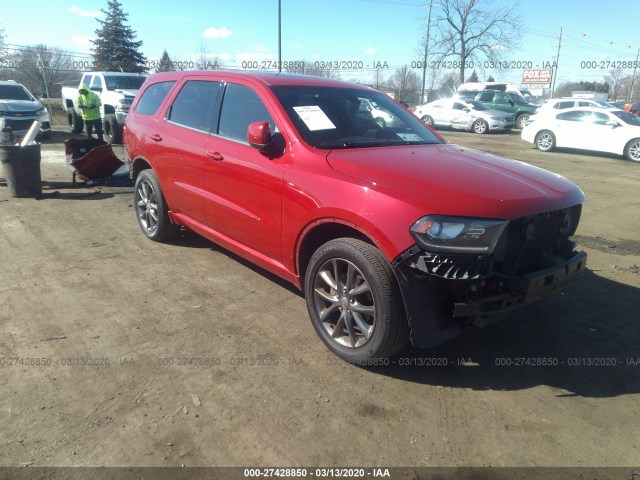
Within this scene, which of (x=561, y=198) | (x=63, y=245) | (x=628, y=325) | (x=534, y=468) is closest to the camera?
(x=534, y=468)

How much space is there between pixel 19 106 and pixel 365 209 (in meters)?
15.0

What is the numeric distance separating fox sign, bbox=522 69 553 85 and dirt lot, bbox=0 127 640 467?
224 feet

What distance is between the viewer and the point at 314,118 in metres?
3.64

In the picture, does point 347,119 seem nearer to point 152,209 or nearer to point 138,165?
point 152,209

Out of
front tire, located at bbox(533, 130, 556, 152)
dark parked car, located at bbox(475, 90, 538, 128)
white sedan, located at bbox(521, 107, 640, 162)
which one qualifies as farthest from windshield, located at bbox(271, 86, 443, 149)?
dark parked car, located at bbox(475, 90, 538, 128)

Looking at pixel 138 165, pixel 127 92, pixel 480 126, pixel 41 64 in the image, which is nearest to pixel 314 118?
pixel 138 165

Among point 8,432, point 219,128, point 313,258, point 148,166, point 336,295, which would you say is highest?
point 219,128

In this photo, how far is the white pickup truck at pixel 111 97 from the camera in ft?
42.4

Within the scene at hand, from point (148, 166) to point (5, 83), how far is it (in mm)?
13299

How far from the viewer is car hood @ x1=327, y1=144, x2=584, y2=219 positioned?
2.69 meters

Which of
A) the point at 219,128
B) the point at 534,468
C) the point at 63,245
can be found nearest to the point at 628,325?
the point at 534,468

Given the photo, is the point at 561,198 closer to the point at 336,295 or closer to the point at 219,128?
the point at 336,295

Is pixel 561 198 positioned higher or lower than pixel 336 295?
higher

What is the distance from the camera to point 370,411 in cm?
272
